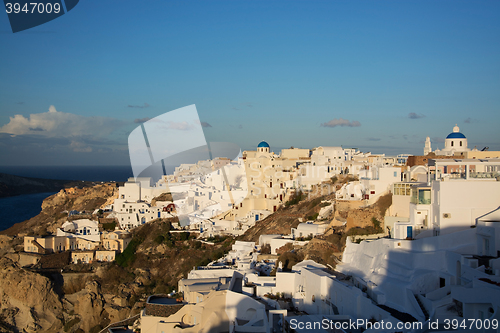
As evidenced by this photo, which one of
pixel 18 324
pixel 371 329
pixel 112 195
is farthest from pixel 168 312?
pixel 112 195

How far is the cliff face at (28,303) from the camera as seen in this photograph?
73.1 ft

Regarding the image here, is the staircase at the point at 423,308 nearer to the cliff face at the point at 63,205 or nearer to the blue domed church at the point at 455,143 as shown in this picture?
the blue domed church at the point at 455,143

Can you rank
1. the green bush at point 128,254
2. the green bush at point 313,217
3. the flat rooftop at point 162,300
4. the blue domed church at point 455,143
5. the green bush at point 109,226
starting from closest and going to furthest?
the flat rooftop at point 162,300
the green bush at point 313,217
the blue domed church at point 455,143
the green bush at point 128,254
the green bush at point 109,226

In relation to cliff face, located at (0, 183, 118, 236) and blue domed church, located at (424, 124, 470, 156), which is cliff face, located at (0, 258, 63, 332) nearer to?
cliff face, located at (0, 183, 118, 236)

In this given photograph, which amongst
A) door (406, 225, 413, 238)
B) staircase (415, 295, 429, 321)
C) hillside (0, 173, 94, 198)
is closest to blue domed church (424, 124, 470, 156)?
door (406, 225, 413, 238)

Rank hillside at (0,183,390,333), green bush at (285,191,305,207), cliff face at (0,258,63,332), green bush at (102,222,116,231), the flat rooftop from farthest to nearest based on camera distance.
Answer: green bush at (102,222,116,231), green bush at (285,191,305,207), cliff face at (0,258,63,332), hillside at (0,183,390,333), the flat rooftop

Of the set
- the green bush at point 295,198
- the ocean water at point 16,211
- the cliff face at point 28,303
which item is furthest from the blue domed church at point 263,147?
the ocean water at point 16,211

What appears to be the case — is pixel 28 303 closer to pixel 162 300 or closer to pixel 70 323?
pixel 70 323

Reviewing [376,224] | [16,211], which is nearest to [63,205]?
[16,211]

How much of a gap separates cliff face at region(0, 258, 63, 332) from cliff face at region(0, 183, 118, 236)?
29.9ft

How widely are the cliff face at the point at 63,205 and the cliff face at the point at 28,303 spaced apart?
913cm

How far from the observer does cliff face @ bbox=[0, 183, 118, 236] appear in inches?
1364

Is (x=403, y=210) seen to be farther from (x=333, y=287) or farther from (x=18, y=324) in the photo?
(x=18, y=324)

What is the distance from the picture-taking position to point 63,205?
4038 centimetres
